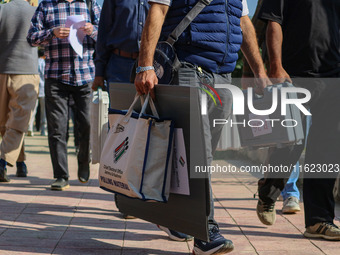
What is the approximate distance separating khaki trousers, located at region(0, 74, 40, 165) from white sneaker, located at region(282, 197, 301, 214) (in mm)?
3305

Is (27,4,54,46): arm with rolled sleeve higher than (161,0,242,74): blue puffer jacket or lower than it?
lower

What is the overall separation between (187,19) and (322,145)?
1.61 m

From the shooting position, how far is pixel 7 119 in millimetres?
7805

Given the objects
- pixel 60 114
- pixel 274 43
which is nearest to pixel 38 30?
pixel 60 114

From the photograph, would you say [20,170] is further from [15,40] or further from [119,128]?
[119,128]

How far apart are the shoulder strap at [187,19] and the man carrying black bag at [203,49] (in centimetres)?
2

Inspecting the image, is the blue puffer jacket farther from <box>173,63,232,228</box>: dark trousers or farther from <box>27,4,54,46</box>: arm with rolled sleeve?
<box>27,4,54,46</box>: arm with rolled sleeve

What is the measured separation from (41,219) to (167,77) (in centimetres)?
190

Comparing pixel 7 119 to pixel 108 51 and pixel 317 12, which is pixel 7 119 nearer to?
pixel 108 51

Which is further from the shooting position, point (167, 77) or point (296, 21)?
point (296, 21)

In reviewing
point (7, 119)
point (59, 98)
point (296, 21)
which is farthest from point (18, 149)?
point (296, 21)

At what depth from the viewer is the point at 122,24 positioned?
5.63 m

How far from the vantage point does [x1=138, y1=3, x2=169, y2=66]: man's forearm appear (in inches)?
155

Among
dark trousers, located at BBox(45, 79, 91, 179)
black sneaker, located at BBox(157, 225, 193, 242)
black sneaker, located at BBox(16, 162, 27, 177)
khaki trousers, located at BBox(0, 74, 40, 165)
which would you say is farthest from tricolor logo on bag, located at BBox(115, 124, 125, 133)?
black sneaker, located at BBox(16, 162, 27, 177)
